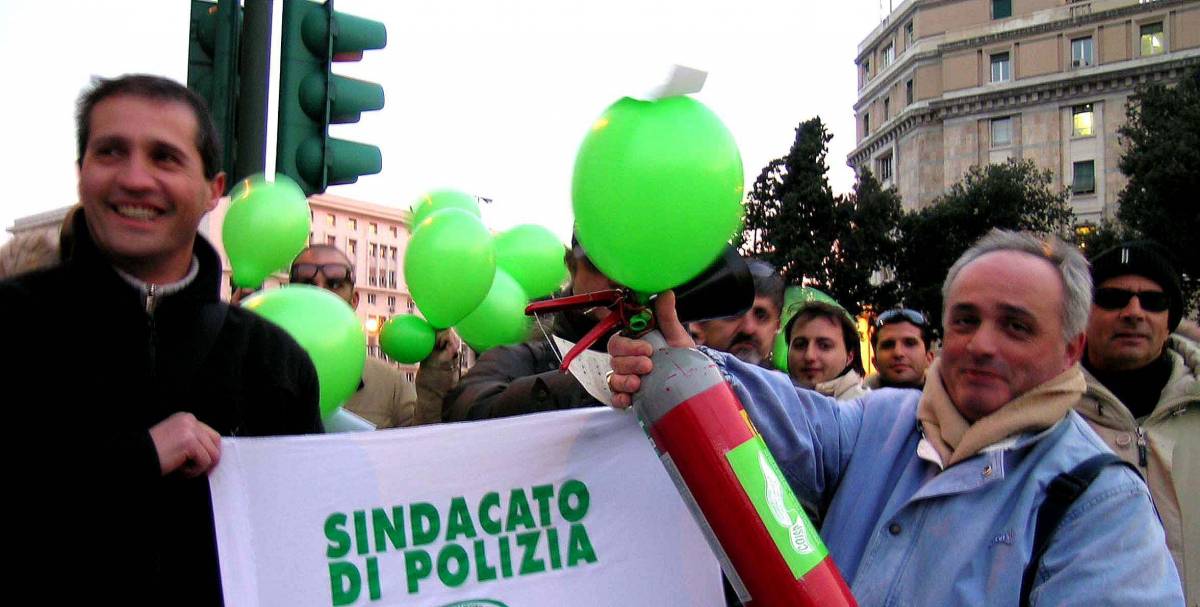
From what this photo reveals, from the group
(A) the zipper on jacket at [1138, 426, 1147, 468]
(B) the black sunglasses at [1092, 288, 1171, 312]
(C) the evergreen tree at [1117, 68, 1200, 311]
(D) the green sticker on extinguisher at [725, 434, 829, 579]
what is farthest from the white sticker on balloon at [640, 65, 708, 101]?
(C) the evergreen tree at [1117, 68, 1200, 311]

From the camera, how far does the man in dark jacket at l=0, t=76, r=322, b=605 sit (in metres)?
1.66

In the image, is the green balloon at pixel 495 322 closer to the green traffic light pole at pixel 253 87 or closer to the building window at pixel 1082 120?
the green traffic light pole at pixel 253 87

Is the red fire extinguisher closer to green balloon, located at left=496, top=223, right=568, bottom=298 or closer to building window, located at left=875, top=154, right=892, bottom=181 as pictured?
green balloon, located at left=496, top=223, right=568, bottom=298

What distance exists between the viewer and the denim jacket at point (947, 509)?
67.4 inches

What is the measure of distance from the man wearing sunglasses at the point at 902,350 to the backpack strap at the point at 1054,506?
2963mm

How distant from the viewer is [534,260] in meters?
5.53

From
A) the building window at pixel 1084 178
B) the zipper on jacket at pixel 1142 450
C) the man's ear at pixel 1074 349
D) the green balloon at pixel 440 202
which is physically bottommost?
the zipper on jacket at pixel 1142 450

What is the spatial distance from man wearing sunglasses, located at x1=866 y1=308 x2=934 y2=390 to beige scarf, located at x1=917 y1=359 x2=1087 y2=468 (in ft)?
9.27

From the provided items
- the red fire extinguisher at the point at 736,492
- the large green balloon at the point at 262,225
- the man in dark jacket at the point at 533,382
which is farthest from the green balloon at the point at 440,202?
the red fire extinguisher at the point at 736,492

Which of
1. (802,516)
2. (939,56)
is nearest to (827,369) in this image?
(802,516)

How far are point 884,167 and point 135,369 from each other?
185ft

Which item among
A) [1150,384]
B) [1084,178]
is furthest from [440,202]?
[1084,178]

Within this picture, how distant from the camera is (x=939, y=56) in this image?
5006 cm

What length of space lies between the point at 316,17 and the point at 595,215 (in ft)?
10.4
